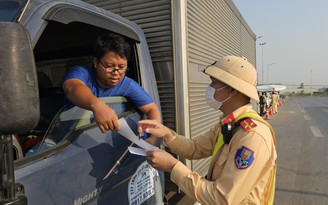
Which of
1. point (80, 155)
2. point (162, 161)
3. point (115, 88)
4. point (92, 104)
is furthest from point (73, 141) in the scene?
point (115, 88)

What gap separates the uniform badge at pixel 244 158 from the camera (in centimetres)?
153

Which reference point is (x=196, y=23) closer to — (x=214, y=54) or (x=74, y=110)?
(x=214, y=54)

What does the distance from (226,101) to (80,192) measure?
0.98 m

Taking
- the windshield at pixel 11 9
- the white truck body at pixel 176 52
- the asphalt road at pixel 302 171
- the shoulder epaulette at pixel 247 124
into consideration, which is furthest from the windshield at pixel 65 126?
the asphalt road at pixel 302 171

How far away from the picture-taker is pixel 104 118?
1617mm

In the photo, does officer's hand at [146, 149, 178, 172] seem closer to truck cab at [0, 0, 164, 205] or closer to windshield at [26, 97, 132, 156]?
truck cab at [0, 0, 164, 205]

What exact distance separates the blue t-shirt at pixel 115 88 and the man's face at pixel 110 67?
0.19ft

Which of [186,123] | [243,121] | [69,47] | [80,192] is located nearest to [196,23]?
[186,123]

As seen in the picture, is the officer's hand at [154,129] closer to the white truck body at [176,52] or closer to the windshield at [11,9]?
the white truck body at [176,52]

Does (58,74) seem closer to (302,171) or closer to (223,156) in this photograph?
(223,156)

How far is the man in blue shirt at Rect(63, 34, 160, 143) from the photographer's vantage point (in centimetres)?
171

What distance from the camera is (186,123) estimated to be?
9.12 ft

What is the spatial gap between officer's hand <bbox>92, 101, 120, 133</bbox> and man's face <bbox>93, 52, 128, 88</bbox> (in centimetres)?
43

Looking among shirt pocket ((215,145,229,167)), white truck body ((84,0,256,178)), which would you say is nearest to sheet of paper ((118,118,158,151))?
shirt pocket ((215,145,229,167))
